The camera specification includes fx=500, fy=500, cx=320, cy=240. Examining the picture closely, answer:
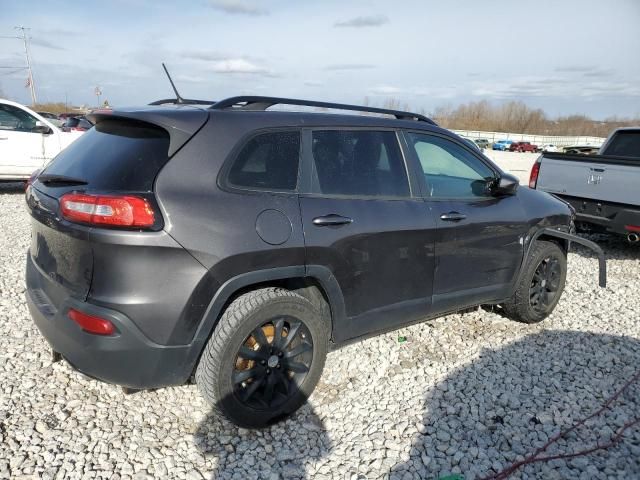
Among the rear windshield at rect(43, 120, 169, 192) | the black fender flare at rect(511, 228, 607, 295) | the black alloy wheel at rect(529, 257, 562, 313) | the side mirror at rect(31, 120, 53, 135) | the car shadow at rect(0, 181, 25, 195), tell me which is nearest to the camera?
the rear windshield at rect(43, 120, 169, 192)

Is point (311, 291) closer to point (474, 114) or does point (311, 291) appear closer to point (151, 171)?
point (151, 171)

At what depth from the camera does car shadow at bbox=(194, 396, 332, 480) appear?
2607 mm

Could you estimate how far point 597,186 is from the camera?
6.42m

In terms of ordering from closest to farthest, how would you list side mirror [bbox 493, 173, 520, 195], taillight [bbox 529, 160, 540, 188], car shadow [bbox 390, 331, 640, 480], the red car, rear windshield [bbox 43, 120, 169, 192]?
1. rear windshield [bbox 43, 120, 169, 192]
2. car shadow [bbox 390, 331, 640, 480]
3. side mirror [bbox 493, 173, 520, 195]
4. taillight [bbox 529, 160, 540, 188]
5. the red car

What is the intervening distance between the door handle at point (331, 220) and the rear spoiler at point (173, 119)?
2.70ft

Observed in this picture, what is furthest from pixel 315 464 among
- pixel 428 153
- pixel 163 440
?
pixel 428 153

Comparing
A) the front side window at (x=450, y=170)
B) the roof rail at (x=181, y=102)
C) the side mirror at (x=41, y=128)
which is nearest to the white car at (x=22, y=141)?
the side mirror at (x=41, y=128)

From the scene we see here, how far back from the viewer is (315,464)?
269cm

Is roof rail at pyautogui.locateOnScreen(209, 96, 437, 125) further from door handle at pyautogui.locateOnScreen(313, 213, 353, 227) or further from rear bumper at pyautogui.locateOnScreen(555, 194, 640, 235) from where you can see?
rear bumper at pyautogui.locateOnScreen(555, 194, 640, 235)

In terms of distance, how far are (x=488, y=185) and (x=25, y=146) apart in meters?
9.19

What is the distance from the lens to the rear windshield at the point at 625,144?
768cm

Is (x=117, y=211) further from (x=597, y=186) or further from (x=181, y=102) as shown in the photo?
(x=597, y=186)

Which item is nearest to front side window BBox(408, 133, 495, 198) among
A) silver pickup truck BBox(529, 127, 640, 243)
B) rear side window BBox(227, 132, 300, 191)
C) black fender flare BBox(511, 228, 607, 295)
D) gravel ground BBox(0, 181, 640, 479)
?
black fender flare BBox(511, 228, 607, 295)

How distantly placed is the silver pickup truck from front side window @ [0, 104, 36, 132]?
30.4ft
